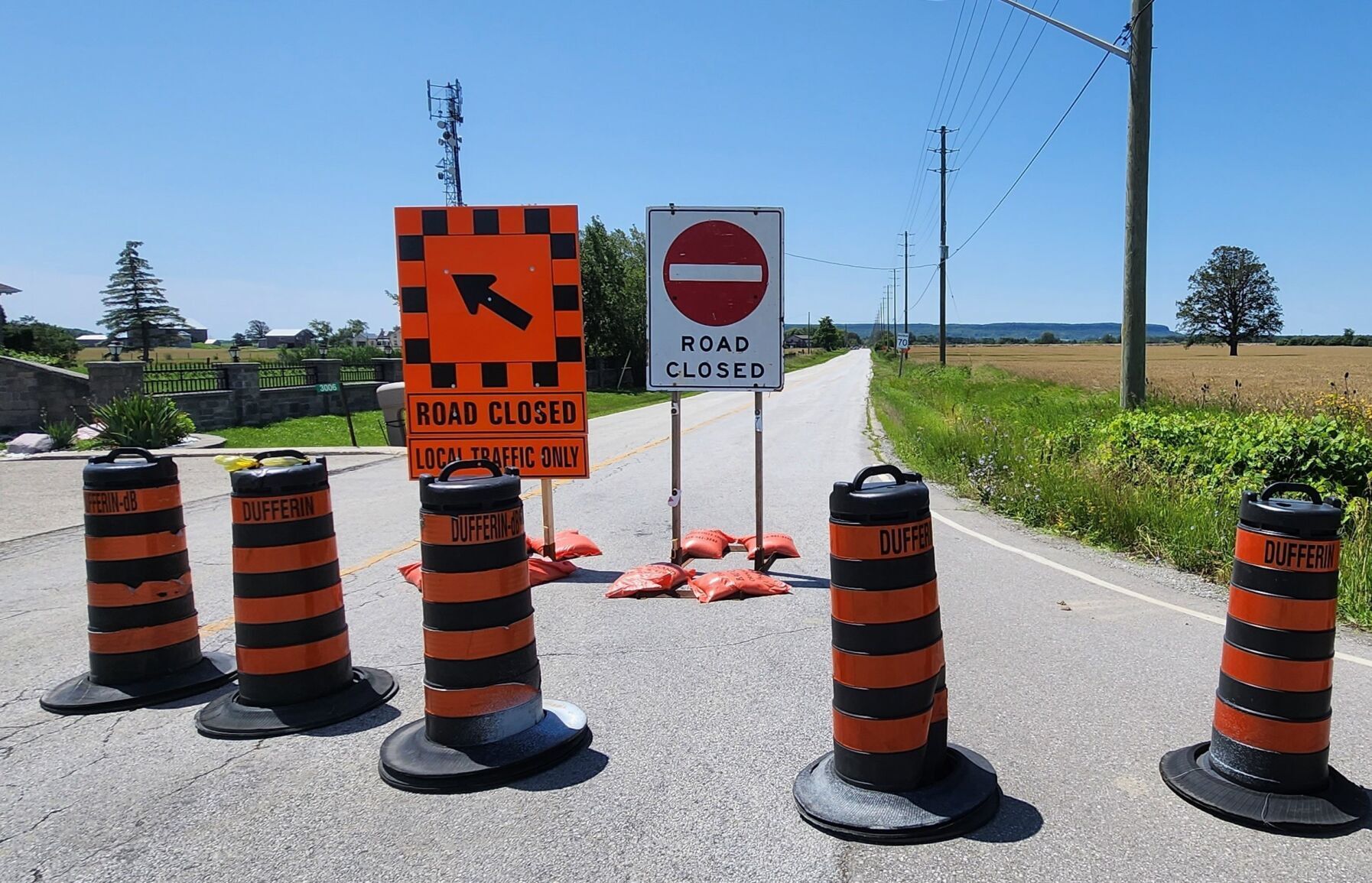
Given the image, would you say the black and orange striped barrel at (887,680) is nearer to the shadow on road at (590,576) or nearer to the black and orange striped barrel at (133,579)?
the black and orange striped barrel at (133,579)

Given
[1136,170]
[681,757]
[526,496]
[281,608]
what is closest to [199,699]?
[281,608]

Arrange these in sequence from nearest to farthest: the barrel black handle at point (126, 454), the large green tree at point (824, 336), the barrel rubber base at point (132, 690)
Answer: the barrel rubber base at point (132, 690) < the barrel black handle at point (126, 454) < the large green tree at point (824, 336)

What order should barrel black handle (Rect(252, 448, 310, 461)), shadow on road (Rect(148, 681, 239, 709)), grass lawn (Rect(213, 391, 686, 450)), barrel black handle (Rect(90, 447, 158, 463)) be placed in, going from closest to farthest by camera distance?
shadow on road (Rect(148, 681, 239, 709)) → barrel black handle (Rect(90, 447, 158, 463)) → barrel black handle (Rect(252, 448, 310, 461)) → grass lawn (Rect(213, 391, 686, 450))

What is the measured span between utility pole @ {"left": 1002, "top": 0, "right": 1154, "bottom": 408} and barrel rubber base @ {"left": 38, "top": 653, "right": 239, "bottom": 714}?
11.7m

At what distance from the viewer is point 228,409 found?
2356 centimetres

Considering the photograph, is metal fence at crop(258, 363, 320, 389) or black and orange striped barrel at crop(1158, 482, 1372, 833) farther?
metal fence at crop(258, 363, 320, 389)

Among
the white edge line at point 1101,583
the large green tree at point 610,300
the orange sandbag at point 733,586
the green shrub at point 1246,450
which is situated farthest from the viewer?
the large green tree at point 610,300

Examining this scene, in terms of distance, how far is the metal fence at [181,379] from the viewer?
71.2 feet

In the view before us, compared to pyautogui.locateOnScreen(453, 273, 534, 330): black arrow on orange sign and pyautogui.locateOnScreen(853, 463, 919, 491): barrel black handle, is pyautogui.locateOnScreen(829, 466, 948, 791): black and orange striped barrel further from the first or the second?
pyautogui.locateOnScreen(453, 273, 534, 330): black arrow on orange sign

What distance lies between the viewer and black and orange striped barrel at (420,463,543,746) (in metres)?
3.97

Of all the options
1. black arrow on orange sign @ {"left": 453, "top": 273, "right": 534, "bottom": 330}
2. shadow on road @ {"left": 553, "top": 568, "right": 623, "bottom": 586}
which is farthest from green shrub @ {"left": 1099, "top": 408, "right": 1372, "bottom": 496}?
black arrow on orange sign @ {"left": 453, "top": 273, "right": 534, "bottom": 330}

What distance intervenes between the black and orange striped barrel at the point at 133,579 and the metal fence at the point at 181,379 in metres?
18.8

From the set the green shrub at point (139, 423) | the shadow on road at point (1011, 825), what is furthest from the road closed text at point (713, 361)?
the green shrub at point (139, 423)

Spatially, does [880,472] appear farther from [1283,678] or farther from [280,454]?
[280,454]
